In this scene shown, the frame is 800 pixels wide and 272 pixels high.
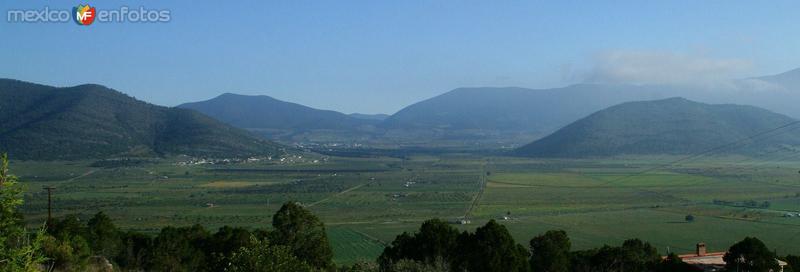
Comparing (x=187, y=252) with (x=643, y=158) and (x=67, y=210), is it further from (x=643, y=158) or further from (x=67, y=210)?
(x=643, y=158)

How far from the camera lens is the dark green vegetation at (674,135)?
157625 millimetres

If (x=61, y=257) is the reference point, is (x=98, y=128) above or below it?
above

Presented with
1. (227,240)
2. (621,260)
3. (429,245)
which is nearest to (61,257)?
(227,240)

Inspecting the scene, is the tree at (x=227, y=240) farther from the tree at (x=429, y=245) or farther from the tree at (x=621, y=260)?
the tree at (x=621, y=260)

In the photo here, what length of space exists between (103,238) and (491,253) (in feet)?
49.8

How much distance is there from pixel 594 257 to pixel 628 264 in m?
1.38

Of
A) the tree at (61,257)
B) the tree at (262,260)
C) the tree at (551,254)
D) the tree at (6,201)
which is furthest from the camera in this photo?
the tree at (551,254)

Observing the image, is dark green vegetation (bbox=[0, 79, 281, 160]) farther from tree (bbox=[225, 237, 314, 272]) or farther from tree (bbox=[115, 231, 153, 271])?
tree (bbox=[225, 237, 314, 272])

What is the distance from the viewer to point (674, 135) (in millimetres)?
169750

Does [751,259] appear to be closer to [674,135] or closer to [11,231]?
[11,231]

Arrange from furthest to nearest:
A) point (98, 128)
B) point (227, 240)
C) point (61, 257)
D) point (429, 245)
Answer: point (98, 128), point (227, 240), point (429, 245), point (61, 257)

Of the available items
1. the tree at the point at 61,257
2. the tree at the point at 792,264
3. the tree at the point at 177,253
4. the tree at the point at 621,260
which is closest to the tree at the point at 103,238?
the tree at the point at 177,253

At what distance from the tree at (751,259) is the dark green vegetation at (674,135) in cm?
13321

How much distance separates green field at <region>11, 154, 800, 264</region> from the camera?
171 ft
